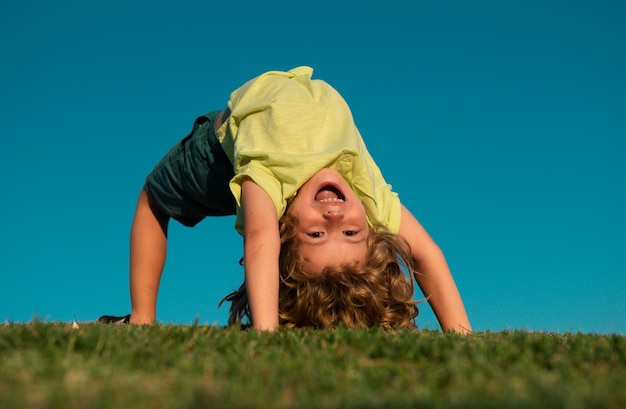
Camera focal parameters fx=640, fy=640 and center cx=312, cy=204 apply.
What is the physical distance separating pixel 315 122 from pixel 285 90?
53cm

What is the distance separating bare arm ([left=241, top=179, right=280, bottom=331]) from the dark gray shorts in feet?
5.76

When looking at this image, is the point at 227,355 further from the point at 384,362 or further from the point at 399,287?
the point at 399,287

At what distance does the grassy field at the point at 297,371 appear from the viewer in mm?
2102

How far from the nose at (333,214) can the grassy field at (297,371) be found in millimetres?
1699

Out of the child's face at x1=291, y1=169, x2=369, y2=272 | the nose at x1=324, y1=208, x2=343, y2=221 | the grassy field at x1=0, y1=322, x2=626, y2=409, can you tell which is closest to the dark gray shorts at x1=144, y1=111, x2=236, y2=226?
the child's face at x1=291, y1=169, x2=369, y2=272

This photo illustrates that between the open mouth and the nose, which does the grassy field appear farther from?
the open mouth

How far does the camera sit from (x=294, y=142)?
6211 mm

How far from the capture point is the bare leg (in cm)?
753

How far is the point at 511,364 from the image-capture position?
3240 millimetres

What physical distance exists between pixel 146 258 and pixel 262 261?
9.85 feet

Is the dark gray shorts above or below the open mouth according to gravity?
above

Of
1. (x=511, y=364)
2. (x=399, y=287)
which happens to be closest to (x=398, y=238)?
(x=399, y=287)

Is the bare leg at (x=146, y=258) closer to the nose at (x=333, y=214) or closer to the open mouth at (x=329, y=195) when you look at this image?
the open mouth at (x=329, y=195)

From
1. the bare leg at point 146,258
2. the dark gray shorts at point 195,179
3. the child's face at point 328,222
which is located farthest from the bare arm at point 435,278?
the bare leg at point 146,258
